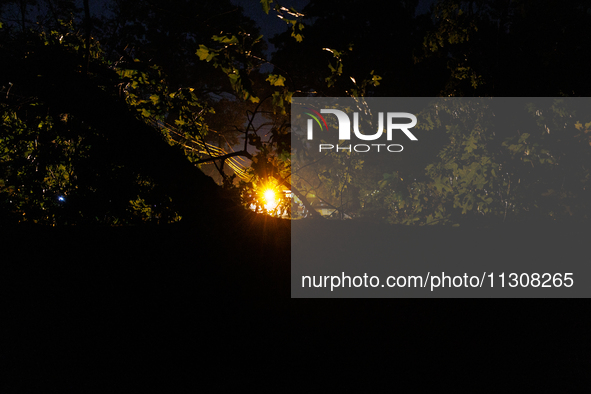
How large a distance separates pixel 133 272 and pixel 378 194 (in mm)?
10044

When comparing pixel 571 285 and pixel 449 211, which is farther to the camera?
pixel 449 211

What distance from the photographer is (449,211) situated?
31.1ft

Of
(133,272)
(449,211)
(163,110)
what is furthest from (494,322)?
(449,211)

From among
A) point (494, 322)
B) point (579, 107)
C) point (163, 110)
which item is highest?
point (579, 107)

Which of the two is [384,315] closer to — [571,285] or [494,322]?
[494,322]

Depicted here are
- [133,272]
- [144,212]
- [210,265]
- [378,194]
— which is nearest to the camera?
[210,265]

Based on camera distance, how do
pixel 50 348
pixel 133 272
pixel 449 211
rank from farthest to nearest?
pixel 449 211 < pixel 133 272 < pixel 50 348

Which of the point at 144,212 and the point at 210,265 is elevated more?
the point at 144,212

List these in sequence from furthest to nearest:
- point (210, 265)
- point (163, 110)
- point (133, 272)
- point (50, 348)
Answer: point (163, 110) → point (133, 272) → point (210, 265) → point (50, 348)

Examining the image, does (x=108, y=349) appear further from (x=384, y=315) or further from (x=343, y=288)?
(x=384, y=315)

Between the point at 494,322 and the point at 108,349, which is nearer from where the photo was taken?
the point at 108,349

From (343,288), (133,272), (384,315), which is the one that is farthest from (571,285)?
(133,272)

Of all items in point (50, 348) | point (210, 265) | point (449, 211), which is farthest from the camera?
point (449, 211)

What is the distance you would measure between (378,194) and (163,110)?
364 inches
